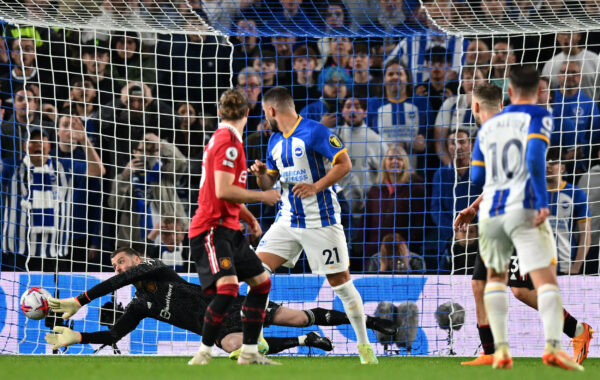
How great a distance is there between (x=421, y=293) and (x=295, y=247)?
6.60 ft

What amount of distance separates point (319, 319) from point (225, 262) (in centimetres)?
225

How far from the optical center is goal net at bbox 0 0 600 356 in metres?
8.31

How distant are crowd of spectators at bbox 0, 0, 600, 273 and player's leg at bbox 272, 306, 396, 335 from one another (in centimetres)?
137

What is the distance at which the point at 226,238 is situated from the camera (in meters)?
5.68

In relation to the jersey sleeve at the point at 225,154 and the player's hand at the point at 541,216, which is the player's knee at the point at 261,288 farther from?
the player's hand at the point at 541,216

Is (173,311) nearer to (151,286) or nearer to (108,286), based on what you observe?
(151,286)

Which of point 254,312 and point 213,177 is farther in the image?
point 254,312

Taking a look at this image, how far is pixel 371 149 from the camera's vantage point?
9.91 metres

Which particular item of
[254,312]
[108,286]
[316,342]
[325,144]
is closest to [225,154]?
[254,312]

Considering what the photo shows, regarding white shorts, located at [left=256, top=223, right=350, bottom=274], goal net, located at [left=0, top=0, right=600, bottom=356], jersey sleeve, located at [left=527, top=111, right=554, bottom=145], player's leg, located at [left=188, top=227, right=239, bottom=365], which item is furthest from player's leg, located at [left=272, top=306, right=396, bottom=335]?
jersey sleeve, located at [left=527, top=111, right=554, bottom=145]

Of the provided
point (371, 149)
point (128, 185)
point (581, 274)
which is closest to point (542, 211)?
point (581, 274)

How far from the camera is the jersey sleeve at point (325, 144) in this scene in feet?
21.6

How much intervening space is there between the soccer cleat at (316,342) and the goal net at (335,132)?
0.49 meters

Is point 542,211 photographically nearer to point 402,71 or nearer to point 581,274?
point 581,274
